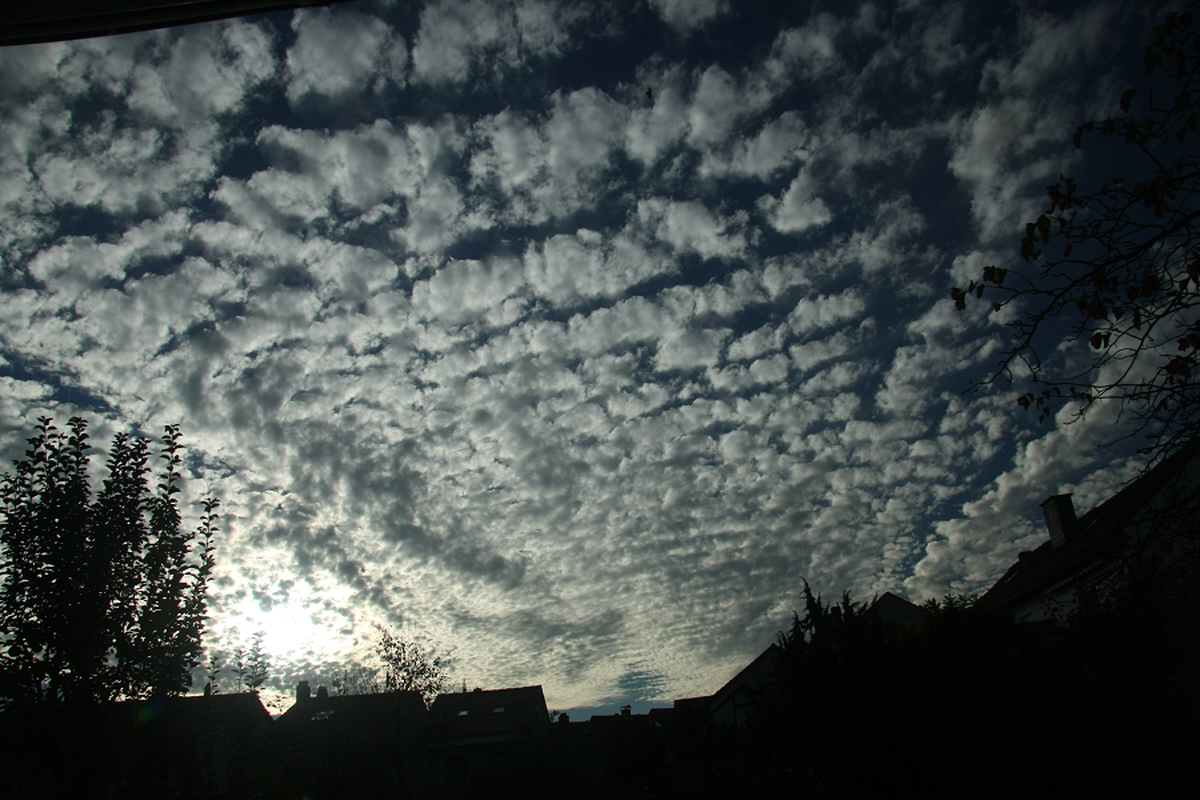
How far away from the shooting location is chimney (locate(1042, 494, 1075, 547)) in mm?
27567

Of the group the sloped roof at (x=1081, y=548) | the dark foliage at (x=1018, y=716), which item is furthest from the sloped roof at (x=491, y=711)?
Answer: the dark foliage at (x=1018, y=716)

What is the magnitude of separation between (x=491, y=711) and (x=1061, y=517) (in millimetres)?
43179

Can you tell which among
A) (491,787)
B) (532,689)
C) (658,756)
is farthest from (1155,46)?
(532,689)

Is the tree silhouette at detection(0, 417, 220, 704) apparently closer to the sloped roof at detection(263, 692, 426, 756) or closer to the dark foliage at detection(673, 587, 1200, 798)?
the sloped roof at detection(263, 692, 426, 756)

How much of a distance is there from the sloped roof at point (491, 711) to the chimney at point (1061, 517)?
33735 mm

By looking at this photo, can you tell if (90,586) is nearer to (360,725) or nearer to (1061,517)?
(360,725)

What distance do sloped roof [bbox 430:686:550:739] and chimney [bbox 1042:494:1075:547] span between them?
111 feet

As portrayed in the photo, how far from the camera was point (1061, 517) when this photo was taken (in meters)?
27.8

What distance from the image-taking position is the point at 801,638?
12.8 meters

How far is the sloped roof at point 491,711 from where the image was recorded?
4678 centimetres

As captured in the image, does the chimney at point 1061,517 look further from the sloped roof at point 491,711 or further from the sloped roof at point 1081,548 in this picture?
the sloped roof at point 491,711

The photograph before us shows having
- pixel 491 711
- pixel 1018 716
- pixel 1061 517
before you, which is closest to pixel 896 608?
pixel 1061 517

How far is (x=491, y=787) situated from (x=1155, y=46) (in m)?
25.7

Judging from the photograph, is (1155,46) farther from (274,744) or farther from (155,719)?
(274,744)
